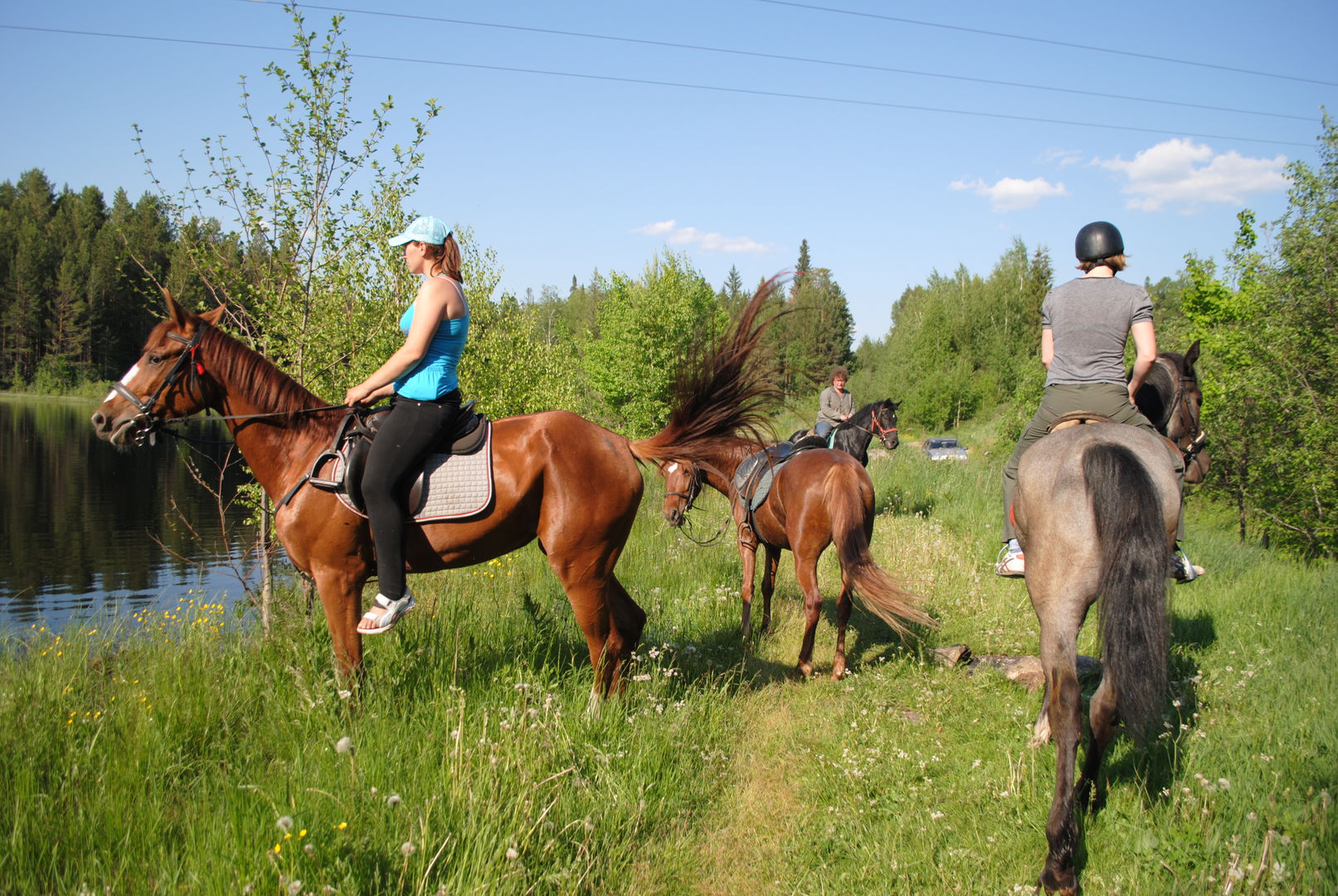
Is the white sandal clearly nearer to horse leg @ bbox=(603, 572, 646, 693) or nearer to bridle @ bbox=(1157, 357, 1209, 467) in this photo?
horse leg @ bbox=(603, 572, 646, 693)

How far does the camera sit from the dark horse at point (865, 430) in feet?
46.3

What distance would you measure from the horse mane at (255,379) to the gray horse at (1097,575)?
14.5ft

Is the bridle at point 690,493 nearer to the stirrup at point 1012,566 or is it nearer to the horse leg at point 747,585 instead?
the horse leg at point 747,585

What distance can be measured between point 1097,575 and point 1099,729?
2.71 feet

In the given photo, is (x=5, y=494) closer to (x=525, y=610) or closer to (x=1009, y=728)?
(x=525, y=610)

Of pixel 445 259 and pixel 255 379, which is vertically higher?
pixel 445 259

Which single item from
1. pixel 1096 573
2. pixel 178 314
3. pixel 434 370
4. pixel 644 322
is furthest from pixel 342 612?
pixel 644 322

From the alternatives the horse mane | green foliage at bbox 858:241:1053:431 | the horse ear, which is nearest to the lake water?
the horse mane

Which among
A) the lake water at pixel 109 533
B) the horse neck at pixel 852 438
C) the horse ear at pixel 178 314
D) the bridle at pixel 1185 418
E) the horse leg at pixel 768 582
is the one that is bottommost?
the lake water at pixel 109 533

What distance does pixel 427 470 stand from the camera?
4539mm

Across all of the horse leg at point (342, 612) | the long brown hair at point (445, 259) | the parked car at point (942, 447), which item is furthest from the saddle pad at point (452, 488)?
the parked car at point (942, 447)

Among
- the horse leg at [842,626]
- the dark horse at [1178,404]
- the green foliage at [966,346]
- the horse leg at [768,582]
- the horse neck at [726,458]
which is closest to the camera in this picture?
the horse neck at [726,458]

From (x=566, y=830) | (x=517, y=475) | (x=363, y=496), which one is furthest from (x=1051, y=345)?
(x=363, y=496)

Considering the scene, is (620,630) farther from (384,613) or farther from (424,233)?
(424,233)
